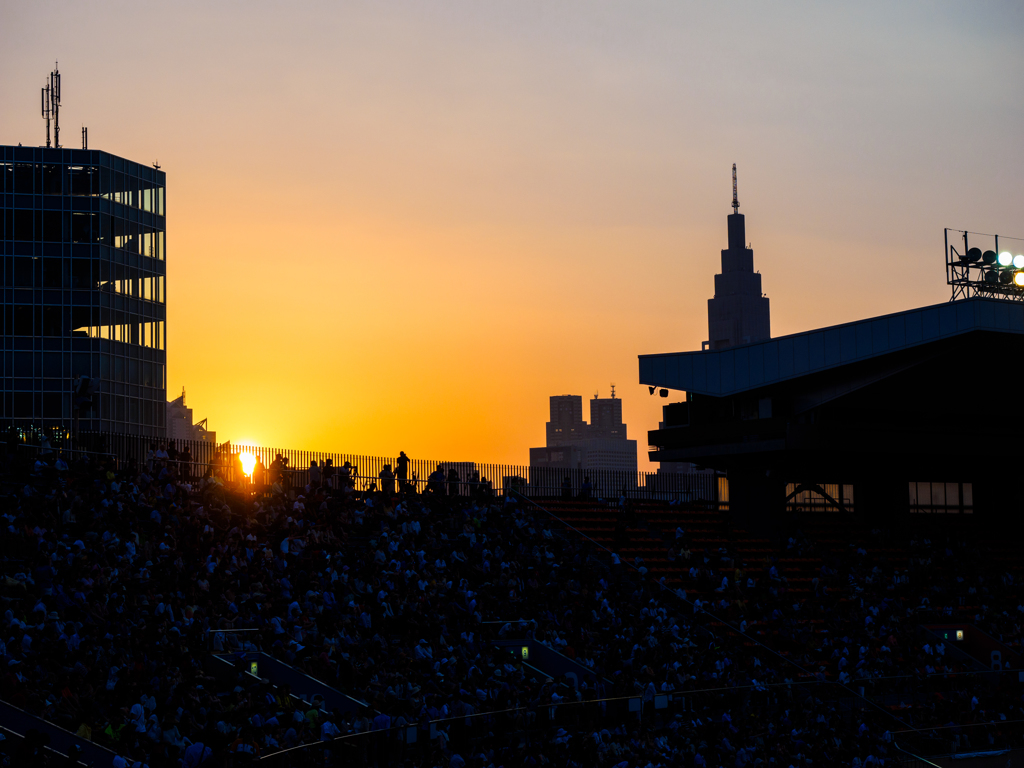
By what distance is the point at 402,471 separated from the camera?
4231cm

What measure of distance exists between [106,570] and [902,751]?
61.2 feet

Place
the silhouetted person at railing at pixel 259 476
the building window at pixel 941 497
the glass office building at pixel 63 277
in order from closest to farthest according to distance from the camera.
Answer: the silhouetted person at railing at pixel 259 476 → the building window at pixel 941 497 → the glass office building at pixel 63 277

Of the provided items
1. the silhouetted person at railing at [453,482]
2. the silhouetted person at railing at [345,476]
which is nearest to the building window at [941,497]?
the silhouetted person at railing at [453,482]

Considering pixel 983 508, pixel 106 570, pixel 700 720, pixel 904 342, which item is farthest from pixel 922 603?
pixel 106 570

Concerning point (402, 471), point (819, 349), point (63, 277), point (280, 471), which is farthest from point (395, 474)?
point (63, 277)

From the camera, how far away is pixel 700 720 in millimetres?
27578

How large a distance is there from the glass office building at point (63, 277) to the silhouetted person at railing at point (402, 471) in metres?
42.3

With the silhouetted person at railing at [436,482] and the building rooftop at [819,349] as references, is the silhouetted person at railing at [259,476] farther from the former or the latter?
the building rooftop at [819,349]

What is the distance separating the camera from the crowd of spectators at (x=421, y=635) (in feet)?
76.0

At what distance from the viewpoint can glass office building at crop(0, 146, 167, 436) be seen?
→ 3086 inches

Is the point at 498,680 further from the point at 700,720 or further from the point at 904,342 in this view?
the point at 904,342

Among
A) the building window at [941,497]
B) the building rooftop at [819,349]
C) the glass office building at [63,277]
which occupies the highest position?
the glass office building at [63,277]

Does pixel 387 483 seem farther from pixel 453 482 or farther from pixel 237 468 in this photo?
pixel 237 468

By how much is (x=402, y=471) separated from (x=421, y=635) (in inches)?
469
